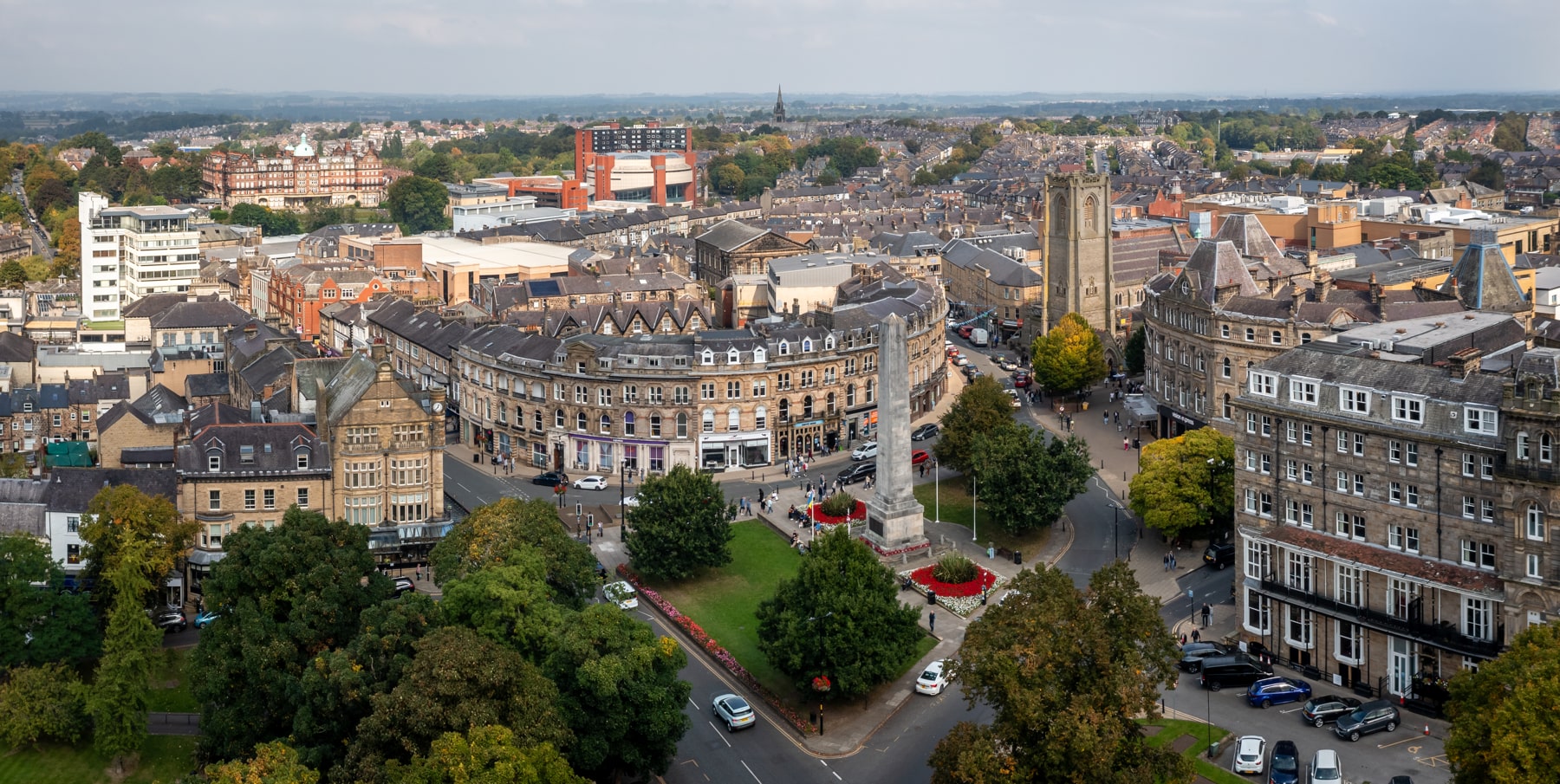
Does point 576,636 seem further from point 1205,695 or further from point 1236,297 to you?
point 1236,297

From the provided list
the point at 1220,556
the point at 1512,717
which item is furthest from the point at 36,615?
the point at 1512,717

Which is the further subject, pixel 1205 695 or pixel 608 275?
pixel 608 275

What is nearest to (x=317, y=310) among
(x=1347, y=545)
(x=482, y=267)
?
(x=482, y=267)

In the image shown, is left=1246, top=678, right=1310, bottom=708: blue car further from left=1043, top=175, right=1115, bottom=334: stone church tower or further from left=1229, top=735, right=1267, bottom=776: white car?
left=1043, top=175, right=1115, bottom=334: stone church tower

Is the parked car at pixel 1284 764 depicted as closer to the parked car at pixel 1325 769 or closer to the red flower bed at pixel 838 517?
the parked car at pixel 1325 769

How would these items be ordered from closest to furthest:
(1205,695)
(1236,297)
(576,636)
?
1. (576,636)
2. (1205,695)
3. (1236,297)

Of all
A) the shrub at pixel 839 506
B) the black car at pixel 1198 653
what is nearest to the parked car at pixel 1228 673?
the black car at pixel 1198 653
